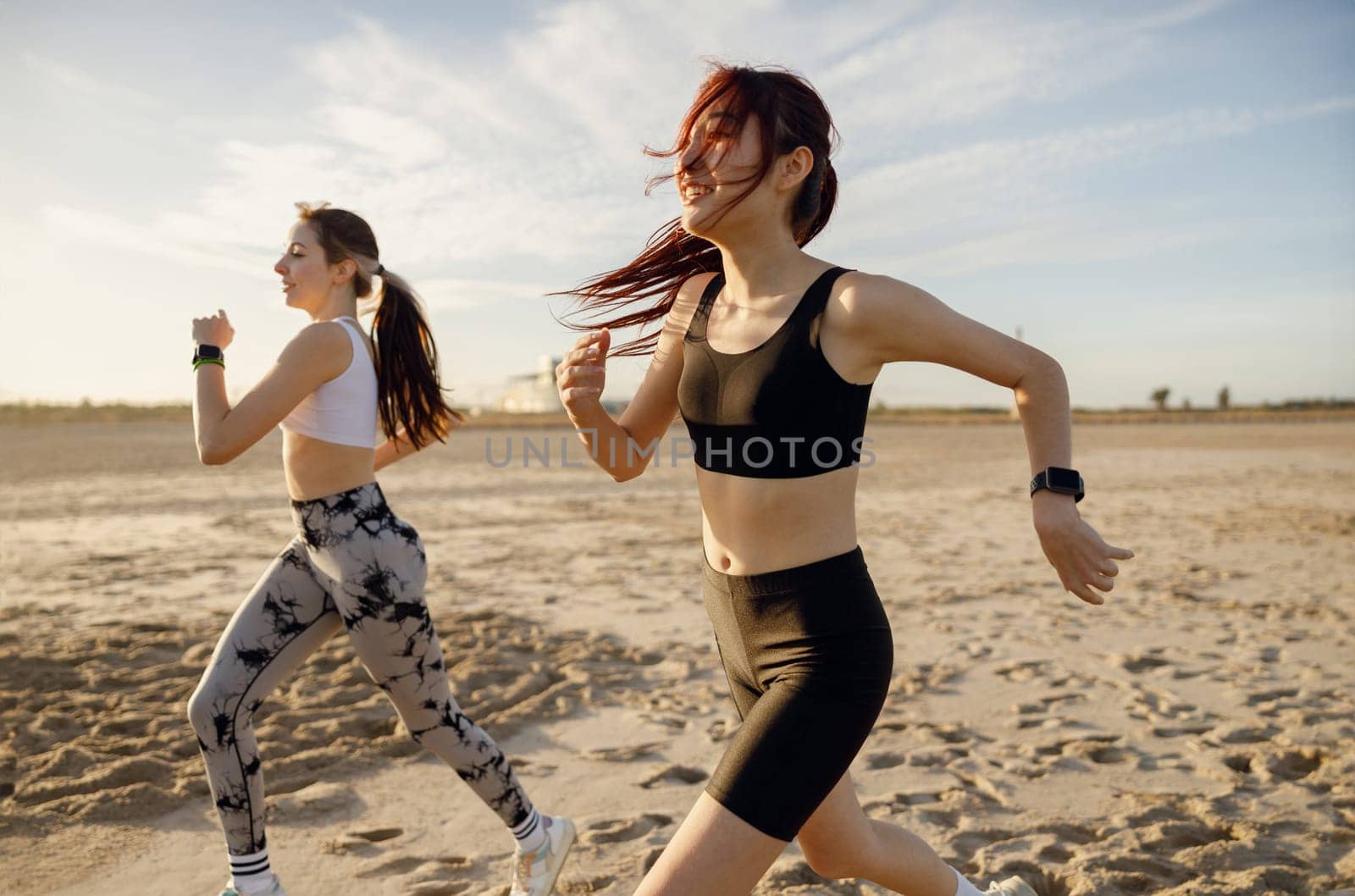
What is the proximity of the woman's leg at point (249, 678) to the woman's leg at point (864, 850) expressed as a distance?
1.70 metres

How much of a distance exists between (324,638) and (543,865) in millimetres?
1031

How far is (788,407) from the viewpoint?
2.05 metres

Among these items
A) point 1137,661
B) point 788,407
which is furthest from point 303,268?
point 1137,661

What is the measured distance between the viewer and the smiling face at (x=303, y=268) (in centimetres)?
311

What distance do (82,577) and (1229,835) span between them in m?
8.69

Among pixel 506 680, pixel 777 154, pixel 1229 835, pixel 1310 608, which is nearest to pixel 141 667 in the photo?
pixel 506 680

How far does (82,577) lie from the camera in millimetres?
8305

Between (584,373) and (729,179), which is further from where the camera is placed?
(584,373)

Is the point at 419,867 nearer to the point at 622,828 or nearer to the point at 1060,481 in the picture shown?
the point at 622,828

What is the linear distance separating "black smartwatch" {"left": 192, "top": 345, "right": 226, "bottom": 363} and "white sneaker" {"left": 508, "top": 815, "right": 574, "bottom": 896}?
1817 millimetres

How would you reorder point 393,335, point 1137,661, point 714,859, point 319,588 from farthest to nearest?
point 1137,661, point 393,335, point 319,588, point 714,859

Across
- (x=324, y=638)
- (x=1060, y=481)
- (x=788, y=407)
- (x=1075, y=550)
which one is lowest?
(x=324, y=638)

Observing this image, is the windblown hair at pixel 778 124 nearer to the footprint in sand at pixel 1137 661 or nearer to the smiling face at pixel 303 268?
the smiling face at pixel 303 268

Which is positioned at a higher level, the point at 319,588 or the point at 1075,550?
the point at 1075,550
